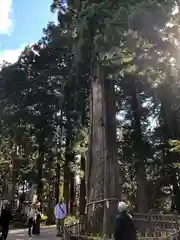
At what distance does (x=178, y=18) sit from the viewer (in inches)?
382

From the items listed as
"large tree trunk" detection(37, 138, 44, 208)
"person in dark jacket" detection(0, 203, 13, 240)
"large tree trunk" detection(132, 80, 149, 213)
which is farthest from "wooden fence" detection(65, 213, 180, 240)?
"large tree trunk" detection(37, 138, 44, 208)

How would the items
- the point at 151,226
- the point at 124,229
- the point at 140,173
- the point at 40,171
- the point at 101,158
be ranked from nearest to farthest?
1. the point at 124,229
2. the point at 151,226
3. the point at 101,158
4. the point at 140,173
5. the point at 40,171

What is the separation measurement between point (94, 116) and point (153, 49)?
361cm

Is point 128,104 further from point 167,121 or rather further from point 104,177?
point 104,177

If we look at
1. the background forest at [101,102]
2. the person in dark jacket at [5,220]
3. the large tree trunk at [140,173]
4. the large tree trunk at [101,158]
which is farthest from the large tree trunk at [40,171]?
the person in dark jacket at [5,220]

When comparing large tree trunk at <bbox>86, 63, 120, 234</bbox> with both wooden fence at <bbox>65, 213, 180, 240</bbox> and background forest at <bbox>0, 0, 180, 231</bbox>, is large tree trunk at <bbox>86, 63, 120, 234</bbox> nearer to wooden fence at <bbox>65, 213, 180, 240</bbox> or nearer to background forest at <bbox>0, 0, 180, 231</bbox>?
background forest at <bbox>0, 0, 180, 231</bbox>

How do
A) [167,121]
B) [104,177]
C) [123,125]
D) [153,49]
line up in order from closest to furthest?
[153,49] < [104,177] < [167,121] < [123,125]

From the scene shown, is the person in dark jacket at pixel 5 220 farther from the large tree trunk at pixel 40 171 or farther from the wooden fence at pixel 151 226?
the large tree trunk at pixel 40 171

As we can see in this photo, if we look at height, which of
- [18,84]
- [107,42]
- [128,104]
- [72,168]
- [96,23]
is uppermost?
[18,84]

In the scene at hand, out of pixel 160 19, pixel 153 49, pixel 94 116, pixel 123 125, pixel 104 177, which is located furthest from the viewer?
pixel 123 125

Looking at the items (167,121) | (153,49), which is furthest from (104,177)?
(167,121)

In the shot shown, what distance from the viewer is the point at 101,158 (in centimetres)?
1201

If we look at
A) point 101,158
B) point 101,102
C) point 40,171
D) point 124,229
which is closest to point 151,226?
point 124,229

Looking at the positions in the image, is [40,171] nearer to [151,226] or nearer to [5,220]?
[5,220]
